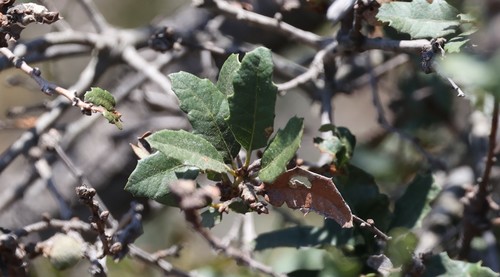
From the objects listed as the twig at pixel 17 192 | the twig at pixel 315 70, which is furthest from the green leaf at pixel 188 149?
the twig at pixel 17 192

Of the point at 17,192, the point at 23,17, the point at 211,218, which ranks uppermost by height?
the point at 23,17

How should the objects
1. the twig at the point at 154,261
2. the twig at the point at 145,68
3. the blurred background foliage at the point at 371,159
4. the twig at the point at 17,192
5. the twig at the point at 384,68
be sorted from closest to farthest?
the blurred background foliage at the point at 371,159, the twig at the point at 154,261, the twig at the point at 145,68, the twig at the point at 17,192, the twig at the point at 384,68

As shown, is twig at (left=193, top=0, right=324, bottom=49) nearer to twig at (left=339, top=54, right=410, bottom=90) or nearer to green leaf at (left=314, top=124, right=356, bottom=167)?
green leaf at (left=314, top=124, right=356, bottom=167)

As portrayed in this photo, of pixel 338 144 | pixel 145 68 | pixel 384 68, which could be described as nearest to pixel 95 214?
pixel 338 144

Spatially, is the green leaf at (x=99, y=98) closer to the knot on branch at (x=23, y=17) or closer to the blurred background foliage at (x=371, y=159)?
the knot on branch at (x=23, y=17)

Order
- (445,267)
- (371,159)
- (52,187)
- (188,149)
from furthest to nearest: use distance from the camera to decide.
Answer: (371,159) → (52,187) → (445,267) → (188,149)

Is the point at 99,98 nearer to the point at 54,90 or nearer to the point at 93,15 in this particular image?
the point at 54,90
